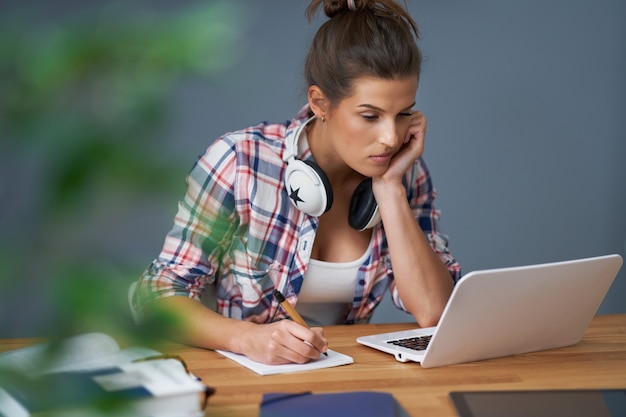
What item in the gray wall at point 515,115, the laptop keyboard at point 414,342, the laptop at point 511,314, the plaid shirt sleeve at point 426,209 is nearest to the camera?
the laptop at point 511,314

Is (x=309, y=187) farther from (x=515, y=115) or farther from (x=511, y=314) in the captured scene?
(x=515, y=115)

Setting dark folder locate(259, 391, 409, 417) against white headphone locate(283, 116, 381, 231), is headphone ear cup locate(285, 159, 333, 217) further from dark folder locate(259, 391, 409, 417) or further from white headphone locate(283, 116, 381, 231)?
dark folder locate(259, 391, 409, 417)

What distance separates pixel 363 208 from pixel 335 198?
131 millimetres

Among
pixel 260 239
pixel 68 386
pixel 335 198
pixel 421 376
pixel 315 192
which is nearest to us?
pixel 68 386

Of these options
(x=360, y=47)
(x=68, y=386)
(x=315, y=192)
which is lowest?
(x=68, y=386)

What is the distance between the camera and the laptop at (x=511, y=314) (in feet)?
4.00

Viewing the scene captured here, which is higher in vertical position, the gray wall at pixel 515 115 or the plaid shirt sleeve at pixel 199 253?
the gray wall at pixel 515 115

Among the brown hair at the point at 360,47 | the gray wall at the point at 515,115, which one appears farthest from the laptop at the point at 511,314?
the gray wall at the point at 515,115

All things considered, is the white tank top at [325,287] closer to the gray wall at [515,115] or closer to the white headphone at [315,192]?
the white headphone at [315,192]

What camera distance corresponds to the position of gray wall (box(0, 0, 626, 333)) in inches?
111

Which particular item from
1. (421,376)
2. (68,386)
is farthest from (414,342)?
(68,386)

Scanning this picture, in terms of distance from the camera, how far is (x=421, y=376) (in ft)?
3.98

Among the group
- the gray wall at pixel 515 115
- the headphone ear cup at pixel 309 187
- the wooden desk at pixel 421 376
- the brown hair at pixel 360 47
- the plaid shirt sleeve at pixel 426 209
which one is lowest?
the wooden desk at pixel 421 376

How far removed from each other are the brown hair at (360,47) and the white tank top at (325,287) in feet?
1.25
